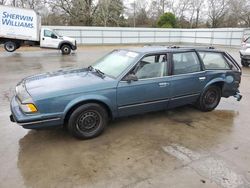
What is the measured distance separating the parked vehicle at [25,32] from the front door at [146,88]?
14.0 m

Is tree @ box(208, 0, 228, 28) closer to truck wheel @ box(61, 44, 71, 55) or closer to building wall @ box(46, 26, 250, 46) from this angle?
building wall @ box(46, 26, 250, 46)

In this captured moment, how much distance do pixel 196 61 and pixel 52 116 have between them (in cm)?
321

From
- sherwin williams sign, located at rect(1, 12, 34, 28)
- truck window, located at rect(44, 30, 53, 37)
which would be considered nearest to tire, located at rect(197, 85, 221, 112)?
truck window, located at rect(44, 30, 53, 37)

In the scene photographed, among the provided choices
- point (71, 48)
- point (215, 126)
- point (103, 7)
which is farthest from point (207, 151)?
point (103, 7)

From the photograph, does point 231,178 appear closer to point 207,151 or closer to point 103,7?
point 207,151

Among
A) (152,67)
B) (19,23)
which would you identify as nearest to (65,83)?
(152,67)

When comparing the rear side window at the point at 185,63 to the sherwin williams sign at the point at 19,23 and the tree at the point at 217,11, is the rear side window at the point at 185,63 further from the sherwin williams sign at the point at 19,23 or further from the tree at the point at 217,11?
the tree at the point at 217,11

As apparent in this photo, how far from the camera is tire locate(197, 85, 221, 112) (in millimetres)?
5172

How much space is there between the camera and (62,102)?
141 inches

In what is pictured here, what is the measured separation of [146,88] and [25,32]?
15403 mm

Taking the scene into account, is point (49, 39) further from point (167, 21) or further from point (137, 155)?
point (167, 21)

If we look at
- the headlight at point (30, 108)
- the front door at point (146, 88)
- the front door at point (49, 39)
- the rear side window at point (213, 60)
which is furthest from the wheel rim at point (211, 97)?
the front door at point (49, 39)

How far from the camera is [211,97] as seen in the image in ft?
17.5

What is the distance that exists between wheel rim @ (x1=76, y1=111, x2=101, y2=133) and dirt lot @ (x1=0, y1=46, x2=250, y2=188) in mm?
221
